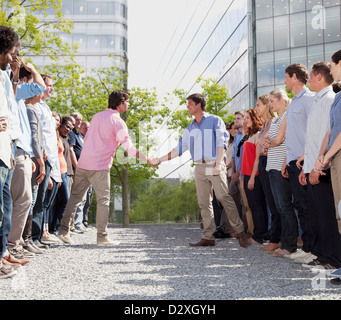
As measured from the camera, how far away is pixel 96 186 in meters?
7.38

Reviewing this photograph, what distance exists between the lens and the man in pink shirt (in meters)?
7.37

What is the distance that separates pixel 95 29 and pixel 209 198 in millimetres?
55360

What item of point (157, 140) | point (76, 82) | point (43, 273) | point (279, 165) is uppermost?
point (76, 82)

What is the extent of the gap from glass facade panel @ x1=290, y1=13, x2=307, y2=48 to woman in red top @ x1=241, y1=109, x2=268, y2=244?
31.1 metres

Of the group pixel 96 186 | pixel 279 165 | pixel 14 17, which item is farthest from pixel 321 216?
pixel 14 17

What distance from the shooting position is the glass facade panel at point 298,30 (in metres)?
36.4

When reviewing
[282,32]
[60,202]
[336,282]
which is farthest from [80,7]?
[336,282]

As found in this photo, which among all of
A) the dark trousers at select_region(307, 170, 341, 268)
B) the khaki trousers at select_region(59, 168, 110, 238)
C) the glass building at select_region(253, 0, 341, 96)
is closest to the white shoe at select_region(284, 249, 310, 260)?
the dark trousers at select_region(307, 170, 341, 268)

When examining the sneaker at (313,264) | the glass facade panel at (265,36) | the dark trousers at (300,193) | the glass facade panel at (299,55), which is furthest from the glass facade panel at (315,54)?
the sneaker at (313,264)

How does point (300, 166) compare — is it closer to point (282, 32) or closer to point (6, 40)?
point (6, 40)

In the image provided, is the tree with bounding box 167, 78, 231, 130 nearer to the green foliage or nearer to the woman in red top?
the green foliage

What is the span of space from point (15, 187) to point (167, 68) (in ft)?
226

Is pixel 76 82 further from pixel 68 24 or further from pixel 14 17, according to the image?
pixel 14 17

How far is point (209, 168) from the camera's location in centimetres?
738
